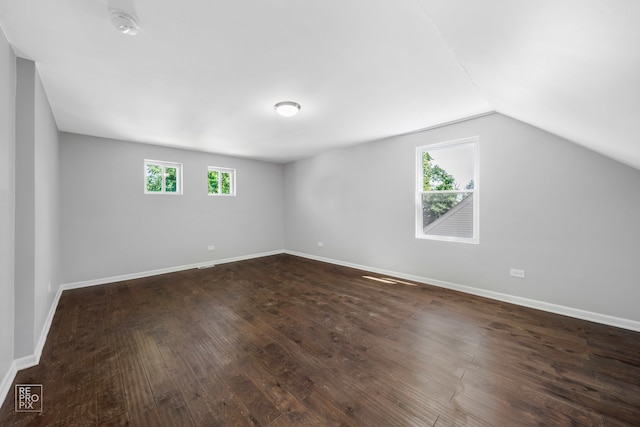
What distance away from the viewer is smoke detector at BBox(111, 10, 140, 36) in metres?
1.49

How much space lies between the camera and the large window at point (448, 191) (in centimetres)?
348

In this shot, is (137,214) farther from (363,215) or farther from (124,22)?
(363,215)

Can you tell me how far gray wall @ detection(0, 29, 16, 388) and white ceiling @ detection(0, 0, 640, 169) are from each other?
0.26m

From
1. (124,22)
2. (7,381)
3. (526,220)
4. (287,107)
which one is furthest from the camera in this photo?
(526,220)

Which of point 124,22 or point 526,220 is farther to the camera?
point 526,220

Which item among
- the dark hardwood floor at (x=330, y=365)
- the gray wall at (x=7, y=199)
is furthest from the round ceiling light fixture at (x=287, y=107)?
the dark hardwood floor at (x=330, y=365)

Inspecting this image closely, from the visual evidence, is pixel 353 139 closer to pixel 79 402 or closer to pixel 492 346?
pixel 492 346

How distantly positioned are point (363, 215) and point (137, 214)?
4.40 metres

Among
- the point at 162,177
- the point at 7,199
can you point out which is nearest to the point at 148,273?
the point at 162,177

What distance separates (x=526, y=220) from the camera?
299cm

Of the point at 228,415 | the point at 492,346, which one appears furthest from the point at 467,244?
the point at 228,415

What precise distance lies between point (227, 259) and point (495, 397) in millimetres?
5332

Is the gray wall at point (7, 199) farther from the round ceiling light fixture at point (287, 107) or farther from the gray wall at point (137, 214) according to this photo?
the gray wall at point (137, 214)

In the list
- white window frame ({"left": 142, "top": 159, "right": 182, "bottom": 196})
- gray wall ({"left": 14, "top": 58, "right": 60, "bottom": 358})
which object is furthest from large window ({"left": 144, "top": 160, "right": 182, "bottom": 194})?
gray wall ({"left": 14, "top": 58, "right": 60, "bottom": 358})
